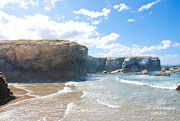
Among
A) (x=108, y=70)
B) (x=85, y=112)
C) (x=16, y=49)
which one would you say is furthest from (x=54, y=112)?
(x=108, y=70)

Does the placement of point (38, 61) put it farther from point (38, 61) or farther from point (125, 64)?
point (125, 64)

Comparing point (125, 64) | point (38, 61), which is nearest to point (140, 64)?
point (125, 64)

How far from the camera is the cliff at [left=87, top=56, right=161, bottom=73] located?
82.8 meters

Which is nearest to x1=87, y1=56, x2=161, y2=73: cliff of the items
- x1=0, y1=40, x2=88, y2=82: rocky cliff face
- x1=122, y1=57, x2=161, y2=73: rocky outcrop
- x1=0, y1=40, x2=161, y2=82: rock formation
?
x1=122, y1=57, x2=161, y2=73: rocky outcrop

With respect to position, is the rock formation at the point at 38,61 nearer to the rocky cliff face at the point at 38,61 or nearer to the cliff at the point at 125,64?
the rocky cliff face at the point at 38,61

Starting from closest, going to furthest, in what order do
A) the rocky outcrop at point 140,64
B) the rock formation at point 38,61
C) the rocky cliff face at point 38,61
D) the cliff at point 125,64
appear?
the rock formation at point 38,61, the rocky cliff face at point 38,61, the rocky outcrop at point 140,64, the cliff at point 125,64

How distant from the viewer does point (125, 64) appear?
273 feet

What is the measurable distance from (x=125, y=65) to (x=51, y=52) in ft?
204

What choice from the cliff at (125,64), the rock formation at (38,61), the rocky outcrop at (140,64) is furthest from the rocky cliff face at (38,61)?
the rocky outcrop at (140,64)

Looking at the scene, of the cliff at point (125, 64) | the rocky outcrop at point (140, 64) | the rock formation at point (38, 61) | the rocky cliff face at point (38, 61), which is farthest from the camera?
the cliff at point (125, 64)

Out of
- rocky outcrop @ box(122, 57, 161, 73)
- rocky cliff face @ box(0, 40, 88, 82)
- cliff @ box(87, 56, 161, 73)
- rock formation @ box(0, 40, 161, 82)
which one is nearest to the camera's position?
rock formation @ box(0, 40, 161, 82)

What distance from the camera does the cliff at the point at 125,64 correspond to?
272 feet

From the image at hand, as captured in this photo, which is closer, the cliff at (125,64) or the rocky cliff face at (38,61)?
the rocky cliff face at (38,61)

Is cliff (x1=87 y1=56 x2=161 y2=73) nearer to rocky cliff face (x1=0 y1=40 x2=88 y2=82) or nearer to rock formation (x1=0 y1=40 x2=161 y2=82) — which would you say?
rock formation (x1=0 y1=40 x2=161 y2=82)
